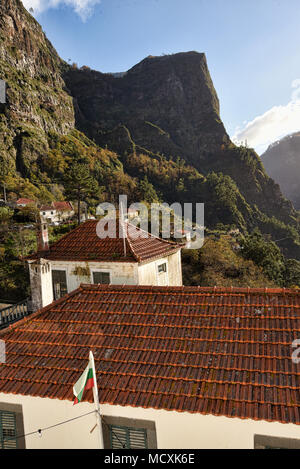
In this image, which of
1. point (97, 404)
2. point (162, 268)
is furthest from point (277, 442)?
point (162, 268)

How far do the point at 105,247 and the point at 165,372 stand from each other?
9043 millimetres

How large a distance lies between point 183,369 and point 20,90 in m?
79.4

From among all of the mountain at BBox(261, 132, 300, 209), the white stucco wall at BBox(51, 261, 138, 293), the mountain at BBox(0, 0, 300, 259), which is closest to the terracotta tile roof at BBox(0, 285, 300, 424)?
the white stucco wall at BBox(51, 261, 138, 293)

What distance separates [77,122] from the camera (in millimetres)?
98625

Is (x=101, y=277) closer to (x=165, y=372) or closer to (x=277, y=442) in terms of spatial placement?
(x=165, y=372)

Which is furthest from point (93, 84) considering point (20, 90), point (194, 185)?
point (194, 185)

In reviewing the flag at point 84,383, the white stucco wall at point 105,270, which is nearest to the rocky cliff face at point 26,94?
the white stucco wall at point 105,270

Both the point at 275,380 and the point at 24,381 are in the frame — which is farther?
the point at 24,381

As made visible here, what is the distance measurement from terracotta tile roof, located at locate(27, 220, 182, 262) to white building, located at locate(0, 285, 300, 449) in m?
6.01

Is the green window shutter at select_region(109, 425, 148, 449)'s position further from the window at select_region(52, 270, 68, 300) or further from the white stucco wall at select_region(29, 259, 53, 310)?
the window at select_region(52, 270, 68, 300)

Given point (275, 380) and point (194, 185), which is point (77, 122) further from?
point (275, 380)

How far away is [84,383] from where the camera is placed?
4.72 meters

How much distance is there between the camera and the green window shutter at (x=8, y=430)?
18.7ft
